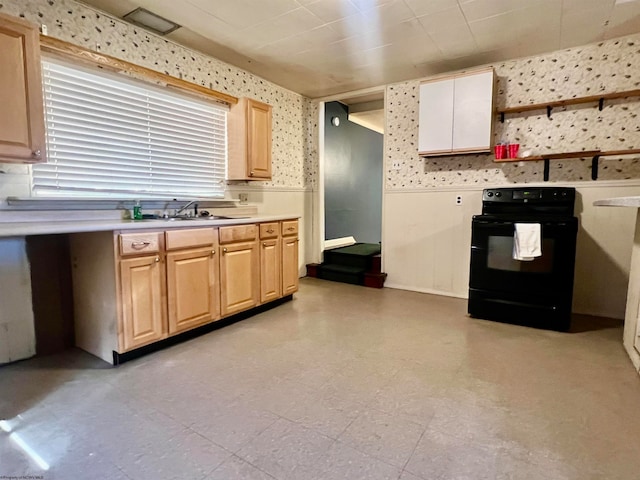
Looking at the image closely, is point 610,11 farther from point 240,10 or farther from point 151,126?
point 151,126

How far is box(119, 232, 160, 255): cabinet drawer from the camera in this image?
2258 mm

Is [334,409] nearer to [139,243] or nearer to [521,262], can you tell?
[139,243]

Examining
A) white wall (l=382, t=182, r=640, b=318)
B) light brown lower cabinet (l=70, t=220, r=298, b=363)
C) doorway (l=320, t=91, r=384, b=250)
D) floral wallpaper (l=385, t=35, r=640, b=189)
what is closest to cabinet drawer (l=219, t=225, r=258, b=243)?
light brown lower cabinet (l=70, t=220, r=298, b=363)

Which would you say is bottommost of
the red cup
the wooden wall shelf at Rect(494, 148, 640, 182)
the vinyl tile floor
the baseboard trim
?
the vinyl tile floor

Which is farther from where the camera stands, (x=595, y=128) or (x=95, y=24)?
(x=595, y=128)

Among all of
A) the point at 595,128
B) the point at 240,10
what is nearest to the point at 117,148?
the point at 240,10

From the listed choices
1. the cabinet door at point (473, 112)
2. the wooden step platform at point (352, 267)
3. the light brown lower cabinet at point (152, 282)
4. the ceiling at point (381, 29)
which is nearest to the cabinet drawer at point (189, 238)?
the light brown lower cabinet at point (152, 282)

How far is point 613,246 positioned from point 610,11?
196cm

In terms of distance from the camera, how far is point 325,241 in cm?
550

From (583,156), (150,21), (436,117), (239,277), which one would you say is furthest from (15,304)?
(583,156)

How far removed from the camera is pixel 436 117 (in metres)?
3.77

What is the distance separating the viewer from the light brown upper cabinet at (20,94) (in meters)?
1.93

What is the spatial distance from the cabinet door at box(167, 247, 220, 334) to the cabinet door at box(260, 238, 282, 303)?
1.84 feet

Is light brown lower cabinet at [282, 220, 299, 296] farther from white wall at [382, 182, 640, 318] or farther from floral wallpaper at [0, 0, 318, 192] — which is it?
white wall at [382, 182, 640, 318]
